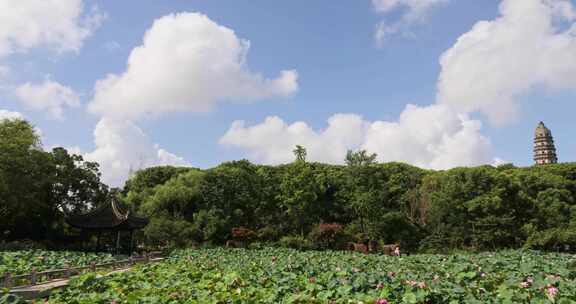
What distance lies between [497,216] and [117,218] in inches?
889

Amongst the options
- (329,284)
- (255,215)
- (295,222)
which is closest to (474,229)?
(295,222)

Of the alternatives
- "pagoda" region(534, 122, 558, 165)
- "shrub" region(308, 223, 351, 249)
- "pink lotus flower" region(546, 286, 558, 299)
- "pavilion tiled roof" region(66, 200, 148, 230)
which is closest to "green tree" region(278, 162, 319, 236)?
"shrub" region(308, 223, 351, 249)

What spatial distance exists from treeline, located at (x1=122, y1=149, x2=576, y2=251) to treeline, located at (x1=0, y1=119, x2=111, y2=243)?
407cm

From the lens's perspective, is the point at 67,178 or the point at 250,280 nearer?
the point at 250,280

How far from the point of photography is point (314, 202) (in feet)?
108

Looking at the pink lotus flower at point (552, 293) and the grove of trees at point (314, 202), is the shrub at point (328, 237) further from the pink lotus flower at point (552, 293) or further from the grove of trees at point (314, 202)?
the pink lotus flower at point (552, 293)

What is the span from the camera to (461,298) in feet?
19.7

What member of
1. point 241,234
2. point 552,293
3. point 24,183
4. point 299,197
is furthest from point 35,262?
point 299,197

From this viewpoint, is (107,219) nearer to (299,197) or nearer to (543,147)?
(299,197)

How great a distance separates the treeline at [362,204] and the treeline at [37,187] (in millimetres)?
4069

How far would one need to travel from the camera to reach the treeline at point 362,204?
27672 millimetres

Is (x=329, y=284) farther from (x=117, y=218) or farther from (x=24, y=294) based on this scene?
(x=117, y=218)

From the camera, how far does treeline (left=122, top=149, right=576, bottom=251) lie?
2767cm

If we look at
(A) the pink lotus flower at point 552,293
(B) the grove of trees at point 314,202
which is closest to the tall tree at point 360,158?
(B) the grove of trees at point 314,202
